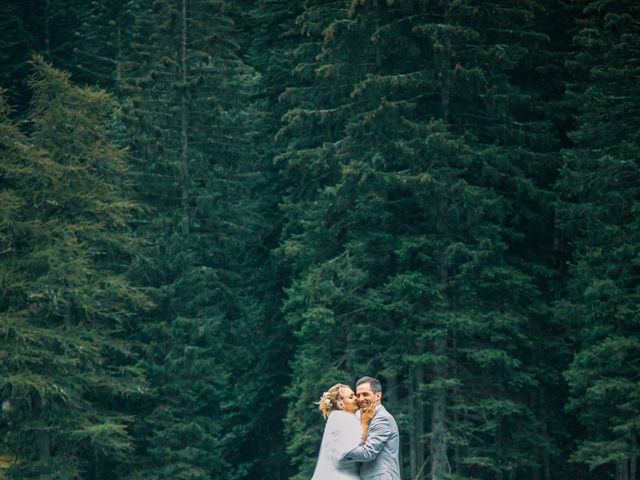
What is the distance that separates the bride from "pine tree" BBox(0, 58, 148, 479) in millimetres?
17034

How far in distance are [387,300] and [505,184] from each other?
410cm

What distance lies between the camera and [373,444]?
11.6 m

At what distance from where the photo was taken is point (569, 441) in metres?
30.5

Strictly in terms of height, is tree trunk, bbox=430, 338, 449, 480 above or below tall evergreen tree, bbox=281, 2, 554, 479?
below

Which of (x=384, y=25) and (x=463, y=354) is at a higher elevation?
(x=384, y=25)

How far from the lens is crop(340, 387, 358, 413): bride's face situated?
11766 mm

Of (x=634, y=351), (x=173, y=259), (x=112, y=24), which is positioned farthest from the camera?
(x=112, y=24)

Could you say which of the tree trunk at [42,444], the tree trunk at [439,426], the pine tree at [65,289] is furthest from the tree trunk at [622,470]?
the tree trunk at [42,444]

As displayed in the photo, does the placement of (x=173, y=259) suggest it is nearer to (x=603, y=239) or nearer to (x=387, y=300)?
(x=387, y=300)

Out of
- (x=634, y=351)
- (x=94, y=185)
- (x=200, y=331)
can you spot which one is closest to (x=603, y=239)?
(x=634, y=351)

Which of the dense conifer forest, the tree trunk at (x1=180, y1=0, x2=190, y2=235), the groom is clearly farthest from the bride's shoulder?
the tree trunk at (x1=180, y1=0, x2=190, y2=235)

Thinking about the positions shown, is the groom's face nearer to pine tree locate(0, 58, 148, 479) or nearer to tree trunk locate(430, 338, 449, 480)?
tree trunk locate(430, 338, 449, 480)

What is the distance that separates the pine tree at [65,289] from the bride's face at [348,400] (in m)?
17.1

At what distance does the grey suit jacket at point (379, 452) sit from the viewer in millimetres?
11562
